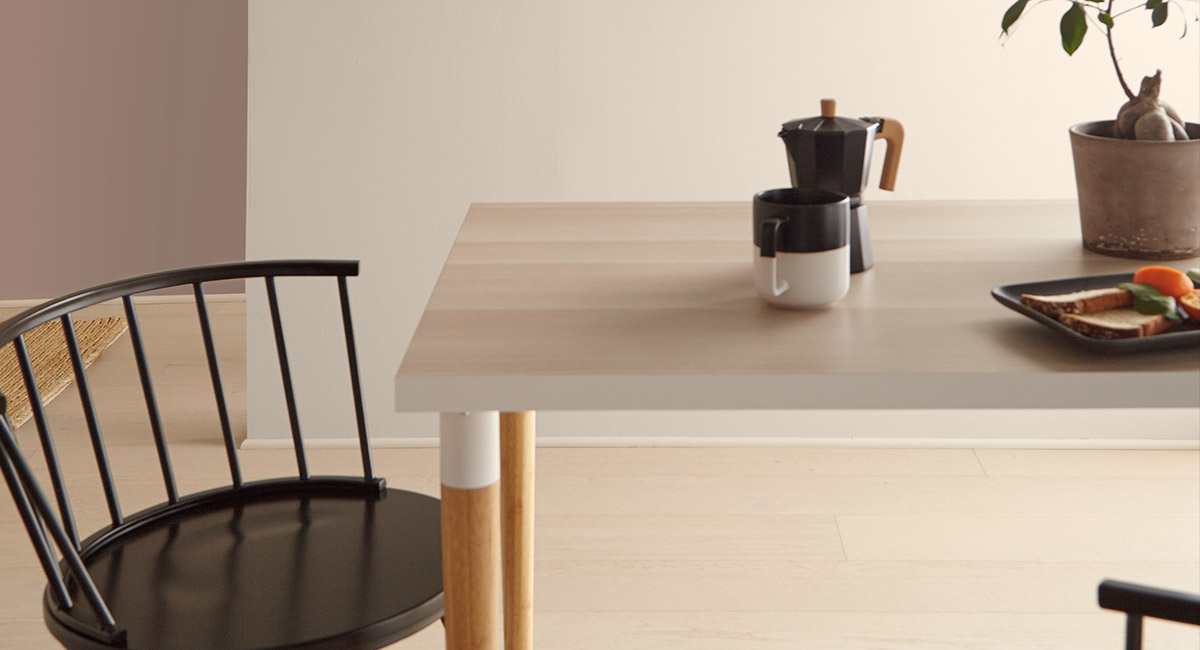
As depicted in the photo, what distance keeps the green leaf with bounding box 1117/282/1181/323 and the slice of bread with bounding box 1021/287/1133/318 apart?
0.05ft

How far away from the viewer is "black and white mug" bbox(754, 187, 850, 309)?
107 centimetres

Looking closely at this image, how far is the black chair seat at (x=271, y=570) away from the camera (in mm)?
1146

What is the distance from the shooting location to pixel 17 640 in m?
1.97

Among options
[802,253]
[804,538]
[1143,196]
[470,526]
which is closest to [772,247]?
[802,253]

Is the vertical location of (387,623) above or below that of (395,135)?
below

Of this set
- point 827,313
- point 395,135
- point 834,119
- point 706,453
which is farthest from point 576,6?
point 827,313

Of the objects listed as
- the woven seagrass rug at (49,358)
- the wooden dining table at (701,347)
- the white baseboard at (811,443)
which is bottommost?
the white baseboard at (811,443)

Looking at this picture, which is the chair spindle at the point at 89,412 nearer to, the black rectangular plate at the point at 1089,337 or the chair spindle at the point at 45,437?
the chair spindle at the point at 45,437

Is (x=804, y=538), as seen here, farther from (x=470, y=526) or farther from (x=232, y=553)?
(x=470, y=526)

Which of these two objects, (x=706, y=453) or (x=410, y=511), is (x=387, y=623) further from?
(x=706, y=453)

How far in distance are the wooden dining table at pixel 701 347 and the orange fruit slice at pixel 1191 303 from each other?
6cm

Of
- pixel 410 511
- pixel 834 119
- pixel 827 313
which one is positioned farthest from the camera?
pixel 410 511

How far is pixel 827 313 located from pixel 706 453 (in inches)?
68.5

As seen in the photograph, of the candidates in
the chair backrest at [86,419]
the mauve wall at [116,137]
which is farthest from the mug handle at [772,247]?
the mauve wall at [116,137]
